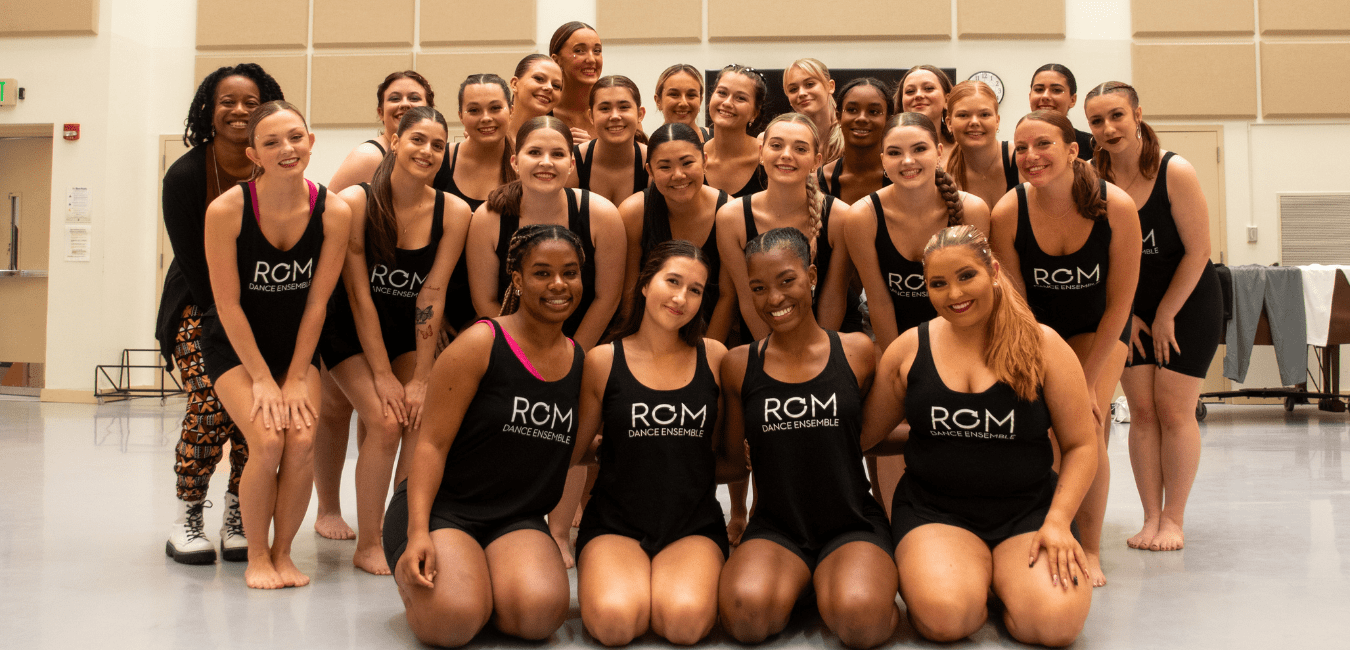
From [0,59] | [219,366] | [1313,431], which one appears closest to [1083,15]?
[1313,431]

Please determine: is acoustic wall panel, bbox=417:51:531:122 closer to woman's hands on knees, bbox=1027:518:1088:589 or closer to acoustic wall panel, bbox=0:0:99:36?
acoustic wall panel, bbox=0:0:99:36

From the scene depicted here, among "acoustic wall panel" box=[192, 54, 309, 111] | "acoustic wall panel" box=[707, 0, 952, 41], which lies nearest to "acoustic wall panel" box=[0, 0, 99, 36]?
"acoustic wall panel" box=[192, 54, 309, 111]

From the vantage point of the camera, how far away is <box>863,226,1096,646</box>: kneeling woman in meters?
2.35

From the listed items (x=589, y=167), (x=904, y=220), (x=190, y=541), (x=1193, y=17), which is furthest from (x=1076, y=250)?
(x=1193, y=17)

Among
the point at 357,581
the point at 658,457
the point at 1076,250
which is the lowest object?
the point at 357,581

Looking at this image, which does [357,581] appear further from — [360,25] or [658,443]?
[360,25]

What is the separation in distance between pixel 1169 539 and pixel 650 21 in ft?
20.8

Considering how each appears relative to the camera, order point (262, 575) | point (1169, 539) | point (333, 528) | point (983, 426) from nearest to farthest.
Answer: point (983, 426), point (262, 575), point (1169, 539), point (333, 528)

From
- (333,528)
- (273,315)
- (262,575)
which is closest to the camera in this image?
(262,575)

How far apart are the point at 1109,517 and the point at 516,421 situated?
8.87 feet

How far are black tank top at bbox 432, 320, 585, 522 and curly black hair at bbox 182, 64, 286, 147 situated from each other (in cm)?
146

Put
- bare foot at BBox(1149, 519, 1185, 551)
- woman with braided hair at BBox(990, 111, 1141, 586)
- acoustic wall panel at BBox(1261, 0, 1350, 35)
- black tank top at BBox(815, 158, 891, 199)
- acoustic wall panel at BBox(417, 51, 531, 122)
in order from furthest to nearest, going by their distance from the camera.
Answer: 1. acoustic wall panel at BBox(417, 51, 531, 122)
2. acoustic wall panel at BBox(1261, 0, 1350, 35)
3. black tank top at BBox(815, 158, 891, 199)
4. bare foot at BBox(1149, 519, 1185, 551)
5. woman with braided hair at BBox(990, 111, 1141, 586)

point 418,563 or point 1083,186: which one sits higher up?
point 1083,186

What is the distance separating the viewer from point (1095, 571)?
2.85 meters
